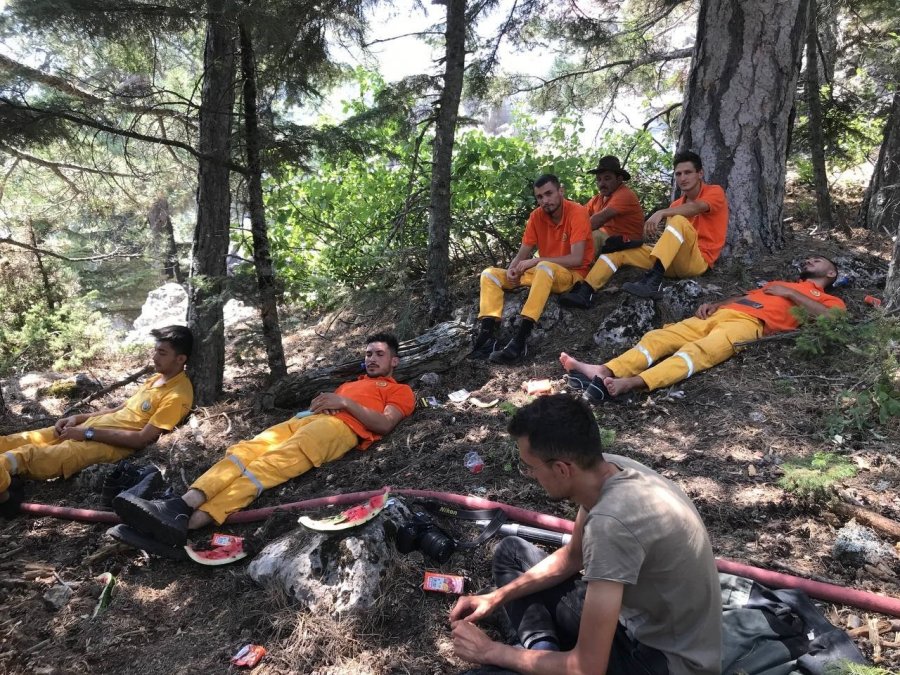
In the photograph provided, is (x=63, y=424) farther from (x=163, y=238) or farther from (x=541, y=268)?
(x=163, y=238)

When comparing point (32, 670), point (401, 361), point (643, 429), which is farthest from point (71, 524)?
point (643, 429)

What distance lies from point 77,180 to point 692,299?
8727mm

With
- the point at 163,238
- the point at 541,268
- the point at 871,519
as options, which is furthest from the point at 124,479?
the point at 163,238

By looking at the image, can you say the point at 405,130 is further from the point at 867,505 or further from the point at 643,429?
the point at 867,505

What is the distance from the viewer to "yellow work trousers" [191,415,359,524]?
3.68m

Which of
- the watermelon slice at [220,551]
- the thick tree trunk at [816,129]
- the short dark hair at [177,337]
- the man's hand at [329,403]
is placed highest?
the thick tree trunk at [816,129]

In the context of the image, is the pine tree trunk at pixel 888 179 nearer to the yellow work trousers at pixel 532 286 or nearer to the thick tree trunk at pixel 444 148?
the yellow work trousers at pixel 532 286

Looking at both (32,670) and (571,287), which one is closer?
(32,670)

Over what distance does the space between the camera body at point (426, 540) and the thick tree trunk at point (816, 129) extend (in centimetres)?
721

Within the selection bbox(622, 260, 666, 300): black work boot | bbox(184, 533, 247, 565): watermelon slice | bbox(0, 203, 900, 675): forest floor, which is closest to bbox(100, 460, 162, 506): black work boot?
bbox(0, 203, 900, 675): forest floor

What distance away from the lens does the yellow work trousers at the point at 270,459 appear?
368 centimetres

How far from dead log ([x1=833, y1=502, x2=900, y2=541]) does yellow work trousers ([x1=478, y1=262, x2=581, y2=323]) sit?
3.03 m

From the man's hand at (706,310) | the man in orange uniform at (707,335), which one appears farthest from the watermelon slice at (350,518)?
the man's hand at (706,310)

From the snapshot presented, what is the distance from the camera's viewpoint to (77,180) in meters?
8.36
